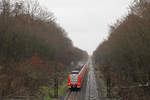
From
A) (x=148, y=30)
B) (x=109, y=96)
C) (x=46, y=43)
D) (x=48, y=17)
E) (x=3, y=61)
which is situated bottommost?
(x=109, y=96)

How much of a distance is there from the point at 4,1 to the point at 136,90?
67.5 feet

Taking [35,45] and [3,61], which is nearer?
[3,61]

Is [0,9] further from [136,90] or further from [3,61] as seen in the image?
[136,90]

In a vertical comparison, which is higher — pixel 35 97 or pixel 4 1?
pixel 4 1

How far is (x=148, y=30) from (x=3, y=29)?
664 inches

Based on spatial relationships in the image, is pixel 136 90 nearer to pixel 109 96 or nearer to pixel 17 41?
pixel 109 96

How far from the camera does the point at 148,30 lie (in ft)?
38.4

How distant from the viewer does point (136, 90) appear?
16656 millimetres

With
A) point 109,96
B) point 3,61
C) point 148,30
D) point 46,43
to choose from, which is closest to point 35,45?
point 46,43

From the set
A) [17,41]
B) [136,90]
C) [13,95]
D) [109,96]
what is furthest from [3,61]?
[136,90]

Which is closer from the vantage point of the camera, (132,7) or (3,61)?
(132,7)

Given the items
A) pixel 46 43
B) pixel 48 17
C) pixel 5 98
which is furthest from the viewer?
pixel 48 17

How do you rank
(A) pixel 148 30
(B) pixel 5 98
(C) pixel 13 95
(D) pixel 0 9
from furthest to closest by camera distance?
(D) pixel 0 9, (C) pixel 13 95, (B) pixel 5 98, (A) pixel 148 30

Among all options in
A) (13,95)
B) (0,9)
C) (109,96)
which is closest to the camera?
(13,95)
